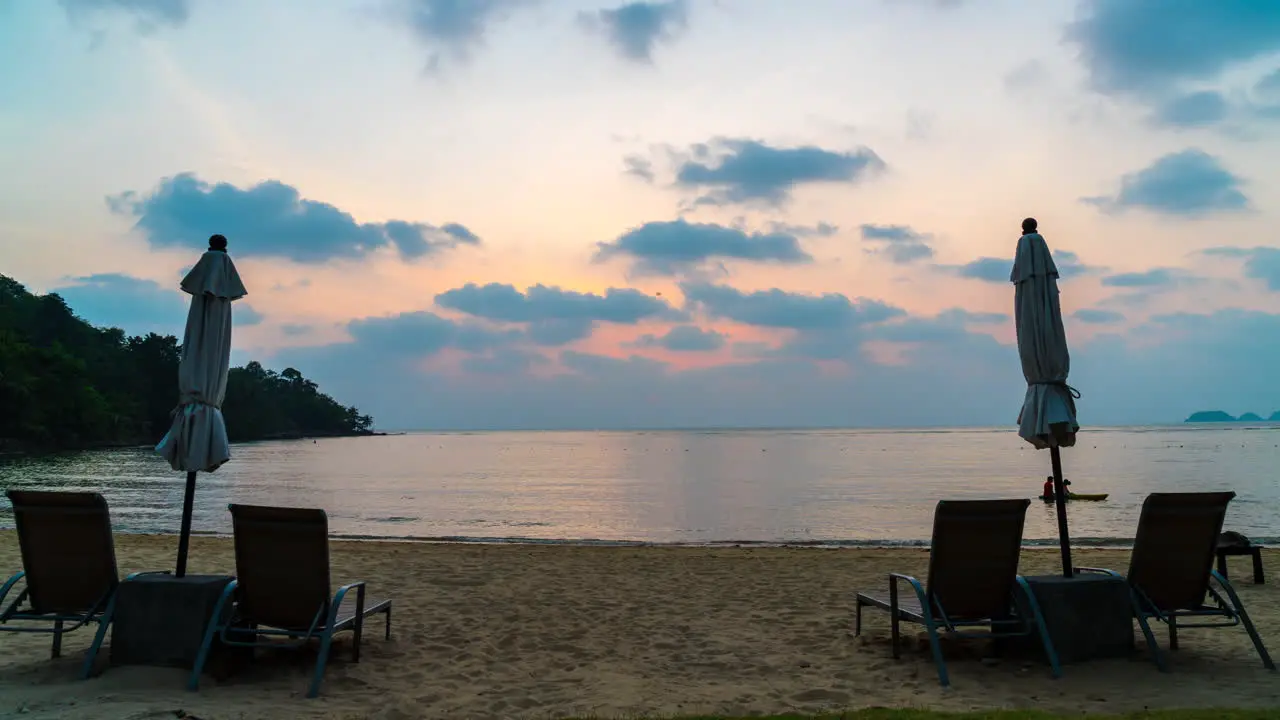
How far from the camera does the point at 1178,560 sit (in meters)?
5.70

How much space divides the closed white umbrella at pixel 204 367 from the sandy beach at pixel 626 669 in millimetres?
1259

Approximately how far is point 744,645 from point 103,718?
14.8 ft

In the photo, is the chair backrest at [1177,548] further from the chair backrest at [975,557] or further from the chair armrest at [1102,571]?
the chair backrest at [975,557]

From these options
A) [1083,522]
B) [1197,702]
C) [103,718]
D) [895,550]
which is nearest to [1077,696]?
[1197,702]

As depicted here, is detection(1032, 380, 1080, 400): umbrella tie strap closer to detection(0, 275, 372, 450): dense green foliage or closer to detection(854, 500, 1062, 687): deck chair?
detection(854, 500, 1062, 687): deck chair

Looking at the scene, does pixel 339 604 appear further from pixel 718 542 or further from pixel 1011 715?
pixel 718 542

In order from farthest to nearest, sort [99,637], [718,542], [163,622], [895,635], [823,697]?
[718,542] < [895,635] < [163,622] < [99,637] < [823,697]

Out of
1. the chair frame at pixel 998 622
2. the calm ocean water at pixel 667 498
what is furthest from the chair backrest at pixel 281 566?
the calm ocean water at pixel 667 498

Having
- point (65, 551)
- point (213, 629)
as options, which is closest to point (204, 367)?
point (65, 551)

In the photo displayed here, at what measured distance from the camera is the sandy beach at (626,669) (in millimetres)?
4949

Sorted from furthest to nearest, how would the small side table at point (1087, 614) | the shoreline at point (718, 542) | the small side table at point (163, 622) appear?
the shoreline at point (718, 542) < the small side table at point (1087, 614) < the small side table at point (163, 622)


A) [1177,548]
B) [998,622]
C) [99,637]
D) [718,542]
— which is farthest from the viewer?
[718,542]

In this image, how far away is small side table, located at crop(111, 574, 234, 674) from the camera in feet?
17.7

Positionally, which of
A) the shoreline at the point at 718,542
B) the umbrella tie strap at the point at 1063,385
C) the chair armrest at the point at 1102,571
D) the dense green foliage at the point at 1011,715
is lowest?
the shoreline at the point at 718,542
